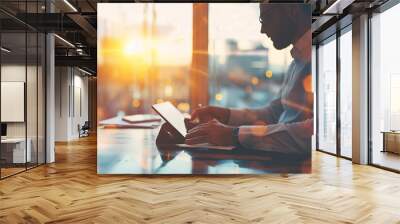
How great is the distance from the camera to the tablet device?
21.0 feet

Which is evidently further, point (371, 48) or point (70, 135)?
point (70, 135)

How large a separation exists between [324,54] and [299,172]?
18.4 ft

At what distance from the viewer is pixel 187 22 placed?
21.1 ft

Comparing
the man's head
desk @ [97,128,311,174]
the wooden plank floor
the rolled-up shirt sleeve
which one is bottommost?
the wooden plank floor

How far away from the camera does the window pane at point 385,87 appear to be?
7297 mm

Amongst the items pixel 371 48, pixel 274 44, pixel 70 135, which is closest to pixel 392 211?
pixel 274 44

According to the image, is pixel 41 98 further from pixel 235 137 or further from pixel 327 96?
pixel 327 96

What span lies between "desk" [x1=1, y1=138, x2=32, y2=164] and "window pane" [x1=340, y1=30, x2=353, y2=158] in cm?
721

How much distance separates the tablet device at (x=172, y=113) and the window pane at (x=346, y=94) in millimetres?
4511

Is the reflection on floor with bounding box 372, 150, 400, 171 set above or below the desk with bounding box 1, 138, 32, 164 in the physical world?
below

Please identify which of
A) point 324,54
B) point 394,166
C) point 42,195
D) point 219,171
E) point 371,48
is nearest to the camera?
point 42,195

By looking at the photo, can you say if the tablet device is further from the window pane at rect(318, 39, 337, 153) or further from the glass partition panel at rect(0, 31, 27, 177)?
the window pane at rect(318, 39, 337, 153)

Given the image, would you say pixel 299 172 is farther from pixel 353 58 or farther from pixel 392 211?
pixel 353 58

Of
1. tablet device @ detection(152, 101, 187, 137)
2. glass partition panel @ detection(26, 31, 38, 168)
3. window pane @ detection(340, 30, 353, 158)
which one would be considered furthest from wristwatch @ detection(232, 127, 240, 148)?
glass partition panel @ detection(26, 31, 38, 168)
